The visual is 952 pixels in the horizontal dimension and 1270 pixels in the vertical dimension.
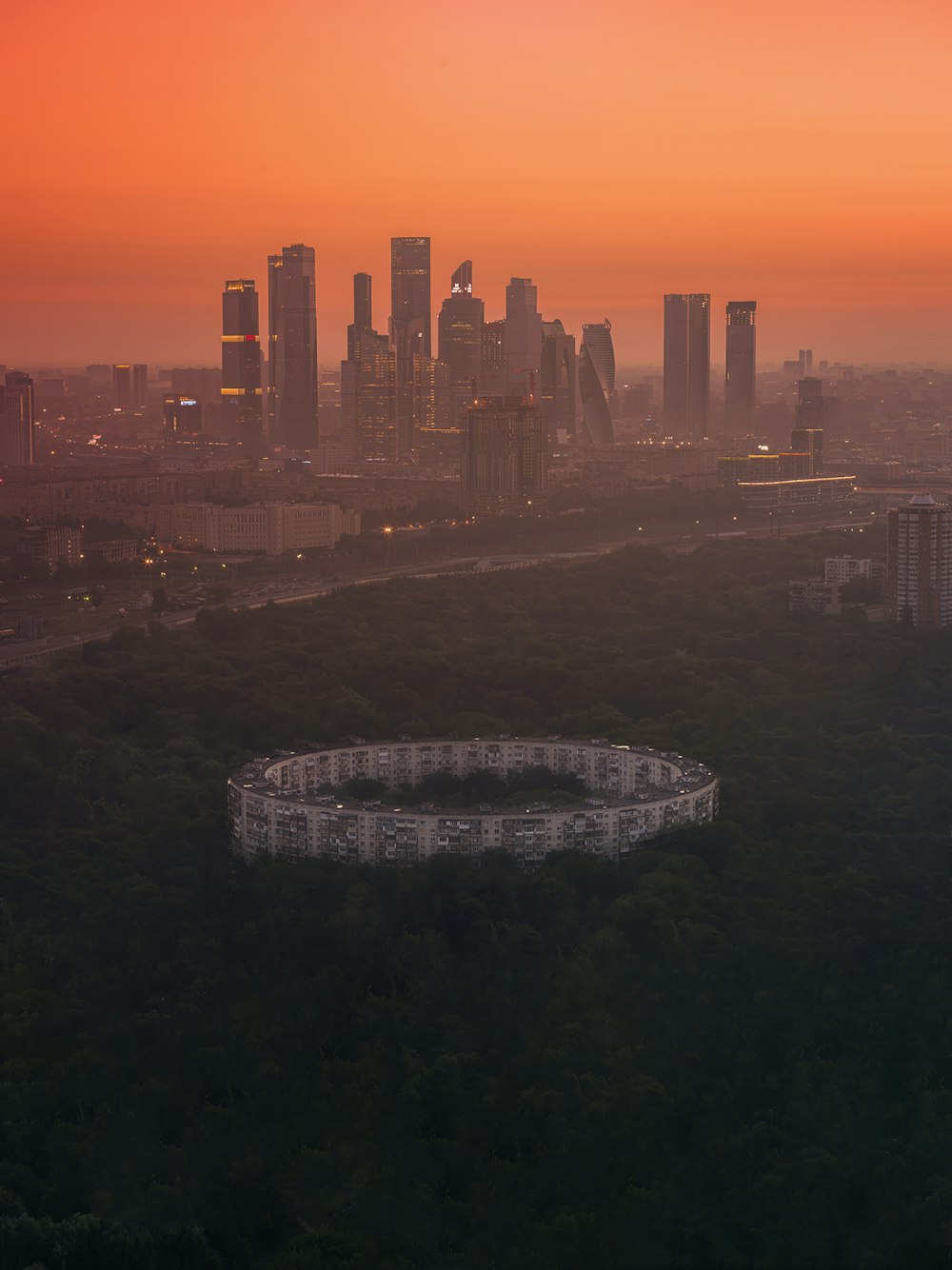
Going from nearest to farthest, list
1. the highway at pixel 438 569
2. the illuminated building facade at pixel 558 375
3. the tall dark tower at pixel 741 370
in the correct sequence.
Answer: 1. the highway at pixel 438 569
2. the illuminated building facade at pixel 558 375
3. the tall dark tower at pixel 741 370

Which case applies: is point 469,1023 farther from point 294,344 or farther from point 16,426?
point 294,344

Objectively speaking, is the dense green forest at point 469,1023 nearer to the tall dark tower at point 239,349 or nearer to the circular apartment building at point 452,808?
the circular apartment building at point 452,808

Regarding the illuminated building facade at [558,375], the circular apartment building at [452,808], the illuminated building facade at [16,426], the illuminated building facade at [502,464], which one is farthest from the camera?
the illuminated building facade at [558,375]

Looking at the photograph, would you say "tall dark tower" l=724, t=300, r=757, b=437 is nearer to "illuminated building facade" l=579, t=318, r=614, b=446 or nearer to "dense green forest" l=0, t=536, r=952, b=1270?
"illuminated building facade" l=579, t=318, r=614, b=446

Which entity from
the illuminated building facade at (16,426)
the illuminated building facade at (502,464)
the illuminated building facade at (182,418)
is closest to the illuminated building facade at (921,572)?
the illuminated building facade at (502,464)

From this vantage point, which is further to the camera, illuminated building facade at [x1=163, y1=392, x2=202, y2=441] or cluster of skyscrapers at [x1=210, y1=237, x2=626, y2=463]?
illuminated building facade at [x1=163, y1=392, x2=202, y2=441]

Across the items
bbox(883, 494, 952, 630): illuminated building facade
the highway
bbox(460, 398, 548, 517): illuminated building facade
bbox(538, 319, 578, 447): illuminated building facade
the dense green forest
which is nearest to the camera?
the dense green forest

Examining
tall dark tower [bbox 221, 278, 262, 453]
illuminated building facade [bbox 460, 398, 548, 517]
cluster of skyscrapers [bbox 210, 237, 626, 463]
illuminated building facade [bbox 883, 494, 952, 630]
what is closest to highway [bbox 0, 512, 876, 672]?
illuminated building facade [bbox 460, 398, 548, 517]
